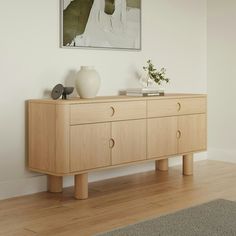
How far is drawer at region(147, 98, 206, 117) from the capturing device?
14.0 ft

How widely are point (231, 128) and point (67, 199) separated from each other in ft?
7.43

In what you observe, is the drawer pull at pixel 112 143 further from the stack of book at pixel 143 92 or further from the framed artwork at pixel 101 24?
the framed artwork at pixel 101 24

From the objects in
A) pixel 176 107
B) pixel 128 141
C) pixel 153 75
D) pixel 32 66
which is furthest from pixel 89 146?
pixel 153 75

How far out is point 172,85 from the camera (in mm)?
5133

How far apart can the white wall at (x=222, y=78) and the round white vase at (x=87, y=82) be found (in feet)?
6.25

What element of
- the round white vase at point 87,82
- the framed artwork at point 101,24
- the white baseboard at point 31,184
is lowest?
the white baseboard at point 31,184

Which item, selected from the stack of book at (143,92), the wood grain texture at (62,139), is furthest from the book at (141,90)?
the wood grain texture at (62,139)

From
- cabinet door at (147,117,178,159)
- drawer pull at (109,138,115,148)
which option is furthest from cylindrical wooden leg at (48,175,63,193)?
cabinet door at (147,117,178,159)

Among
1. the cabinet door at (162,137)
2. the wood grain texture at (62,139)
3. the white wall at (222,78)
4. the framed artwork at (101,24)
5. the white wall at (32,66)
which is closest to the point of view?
the wood grain texture at (62,139)

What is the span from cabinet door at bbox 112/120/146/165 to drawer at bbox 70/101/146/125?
6 centimetres

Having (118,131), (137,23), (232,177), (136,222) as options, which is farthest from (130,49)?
(136,222)

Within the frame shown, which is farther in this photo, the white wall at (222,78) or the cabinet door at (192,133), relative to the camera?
the white wall at (222,78)

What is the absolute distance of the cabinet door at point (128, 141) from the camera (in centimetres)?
396

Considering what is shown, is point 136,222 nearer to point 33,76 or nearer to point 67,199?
point 67,199
